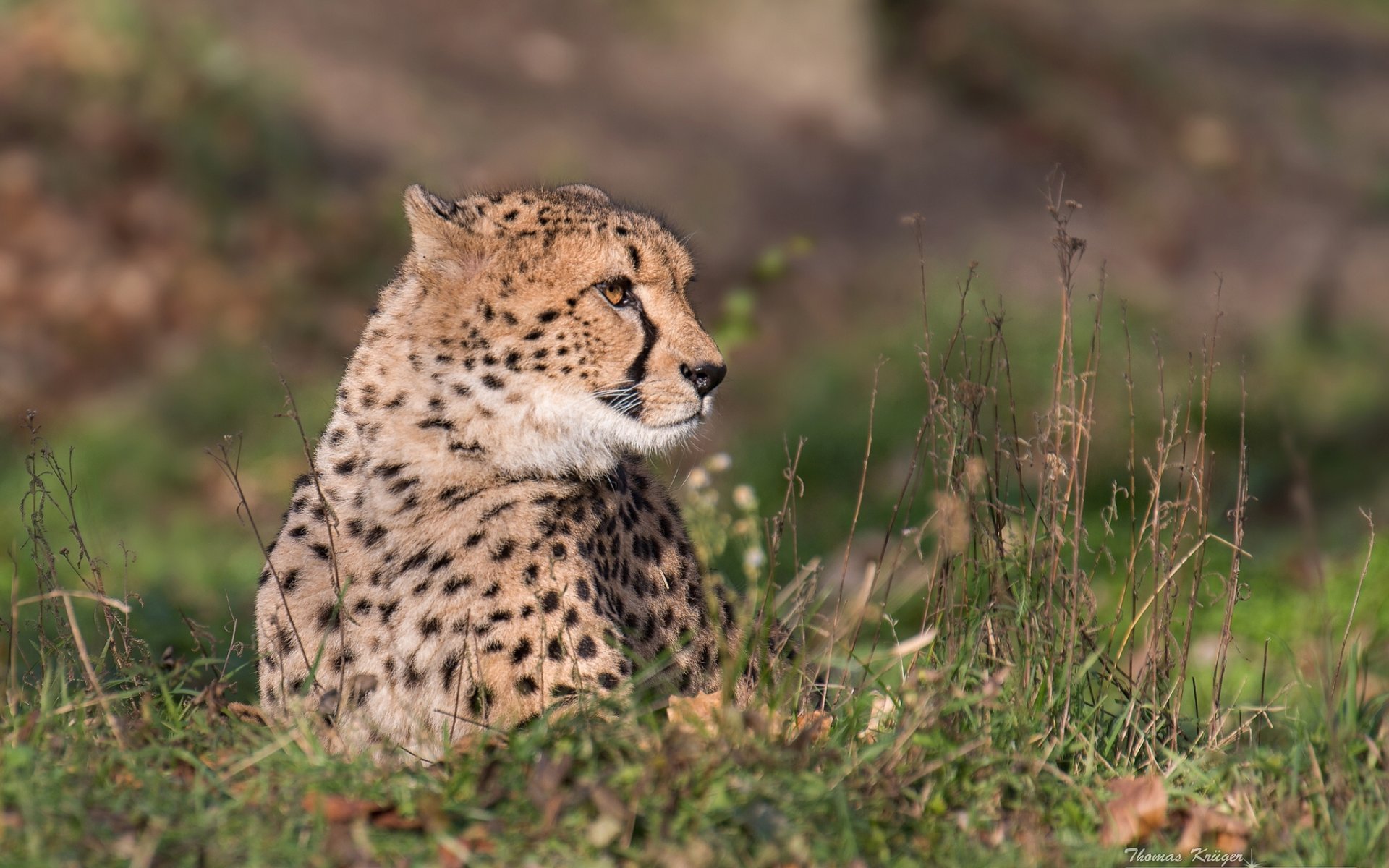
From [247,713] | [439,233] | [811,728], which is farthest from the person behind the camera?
[439,233]

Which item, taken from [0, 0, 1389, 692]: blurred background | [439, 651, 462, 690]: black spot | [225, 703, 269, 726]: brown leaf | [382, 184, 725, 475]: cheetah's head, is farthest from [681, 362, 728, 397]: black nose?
[0, 0, 1389, 692]: blurred background

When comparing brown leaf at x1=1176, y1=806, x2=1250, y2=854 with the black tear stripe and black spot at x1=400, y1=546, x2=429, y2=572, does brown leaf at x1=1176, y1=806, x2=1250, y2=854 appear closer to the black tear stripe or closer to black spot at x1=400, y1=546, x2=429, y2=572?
the black tear stripe

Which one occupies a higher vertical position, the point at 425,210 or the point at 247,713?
the point at 425,210

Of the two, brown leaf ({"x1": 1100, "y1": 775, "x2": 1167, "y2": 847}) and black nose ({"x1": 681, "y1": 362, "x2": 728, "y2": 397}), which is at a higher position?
black nose ({"x1": 681, "y1": 362, "x2": 728, "y2": 397})

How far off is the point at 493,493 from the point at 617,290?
605mm

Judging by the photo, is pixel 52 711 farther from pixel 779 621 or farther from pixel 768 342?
pixel 768 342

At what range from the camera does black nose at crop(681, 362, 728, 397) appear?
12.0ft

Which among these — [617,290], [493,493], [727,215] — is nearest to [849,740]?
[493,493]

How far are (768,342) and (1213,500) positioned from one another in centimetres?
410

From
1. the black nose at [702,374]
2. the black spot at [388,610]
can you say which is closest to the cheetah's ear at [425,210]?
the black nose at [702,374]

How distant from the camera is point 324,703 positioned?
3.40m

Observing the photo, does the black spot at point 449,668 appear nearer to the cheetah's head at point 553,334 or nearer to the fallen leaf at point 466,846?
the cheetah's head at point 553,334

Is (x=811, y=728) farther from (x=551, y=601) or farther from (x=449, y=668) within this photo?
(x=449, y=668)

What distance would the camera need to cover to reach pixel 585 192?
4.09m
